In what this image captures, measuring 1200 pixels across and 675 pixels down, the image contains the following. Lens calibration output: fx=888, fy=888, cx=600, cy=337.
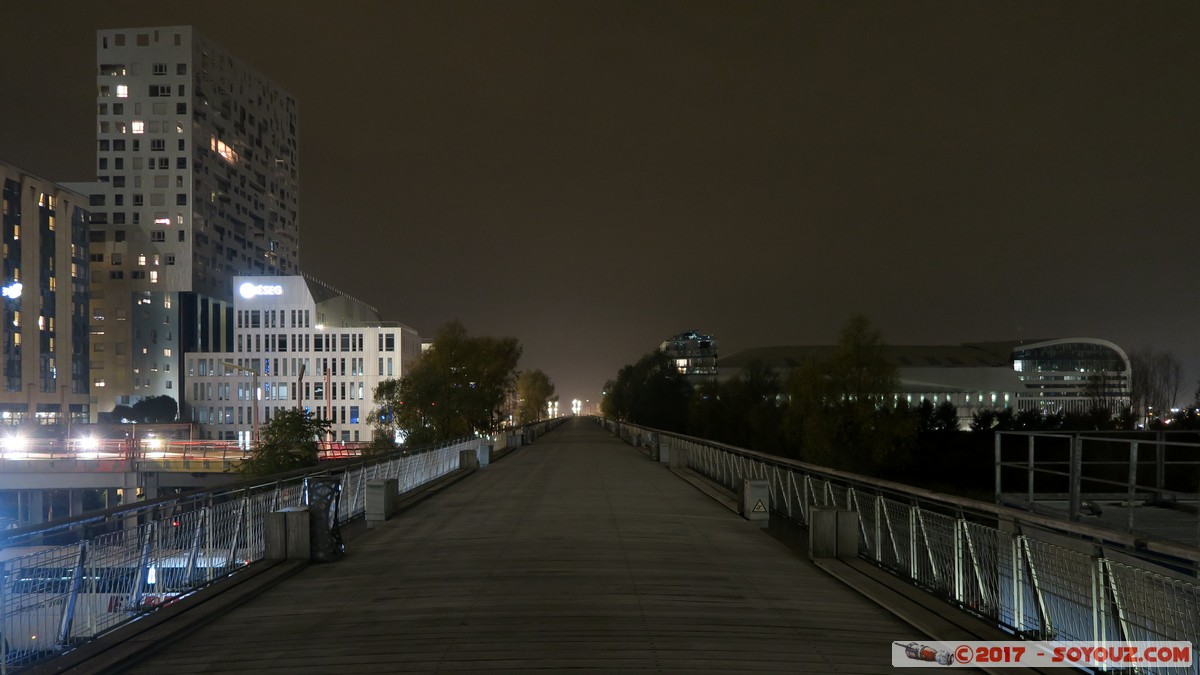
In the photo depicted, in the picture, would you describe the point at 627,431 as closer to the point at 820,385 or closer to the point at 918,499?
the point at 820,385

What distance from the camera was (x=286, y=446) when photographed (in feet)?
127

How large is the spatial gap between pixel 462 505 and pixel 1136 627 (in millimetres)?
13727

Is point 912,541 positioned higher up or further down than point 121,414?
higher up

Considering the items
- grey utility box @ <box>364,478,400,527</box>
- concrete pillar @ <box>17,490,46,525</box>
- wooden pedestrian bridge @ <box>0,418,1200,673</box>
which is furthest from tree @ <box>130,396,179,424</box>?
wooden pedestrian bridge @ <box>0,418,1200,673</box>

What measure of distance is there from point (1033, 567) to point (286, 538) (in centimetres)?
814

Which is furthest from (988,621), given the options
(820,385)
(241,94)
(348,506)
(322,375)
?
(241,94)

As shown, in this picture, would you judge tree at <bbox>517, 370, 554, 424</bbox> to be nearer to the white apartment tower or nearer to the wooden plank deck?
the white apartment tower

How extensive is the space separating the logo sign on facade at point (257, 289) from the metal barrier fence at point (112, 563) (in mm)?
95046

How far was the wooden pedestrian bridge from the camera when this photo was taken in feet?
21.2

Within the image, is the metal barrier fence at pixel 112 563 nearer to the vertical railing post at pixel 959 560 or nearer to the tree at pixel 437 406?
the vertical railing post at pixel 959 560

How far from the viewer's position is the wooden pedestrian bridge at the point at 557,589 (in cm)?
648

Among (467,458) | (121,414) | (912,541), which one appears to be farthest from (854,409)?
(121,414)

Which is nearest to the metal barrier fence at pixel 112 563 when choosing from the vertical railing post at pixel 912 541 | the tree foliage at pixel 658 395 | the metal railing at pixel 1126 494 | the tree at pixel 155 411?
the vertical railing post at pixel 912 541

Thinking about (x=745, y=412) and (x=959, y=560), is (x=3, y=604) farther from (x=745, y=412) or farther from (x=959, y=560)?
(x=745, y=412)
